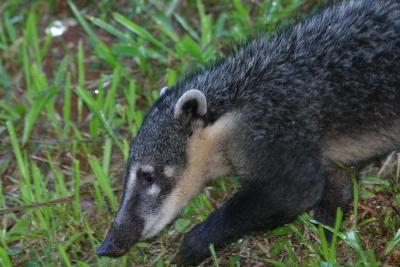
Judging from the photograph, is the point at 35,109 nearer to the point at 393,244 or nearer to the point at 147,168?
the point at 147,168

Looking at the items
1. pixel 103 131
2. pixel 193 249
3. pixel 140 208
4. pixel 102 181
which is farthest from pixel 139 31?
pixel 193 249

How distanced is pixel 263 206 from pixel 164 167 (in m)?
0.66

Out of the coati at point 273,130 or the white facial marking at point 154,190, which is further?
the white facial marking at point 154,190

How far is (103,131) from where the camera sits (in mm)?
6965

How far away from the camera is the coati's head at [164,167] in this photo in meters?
5.43

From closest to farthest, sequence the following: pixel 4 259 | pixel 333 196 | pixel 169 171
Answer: pixel 169 171 < pixel 4 259 < pixel 333 196

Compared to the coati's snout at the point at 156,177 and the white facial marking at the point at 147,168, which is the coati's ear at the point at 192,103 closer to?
the coati's snout at the point at 156,177

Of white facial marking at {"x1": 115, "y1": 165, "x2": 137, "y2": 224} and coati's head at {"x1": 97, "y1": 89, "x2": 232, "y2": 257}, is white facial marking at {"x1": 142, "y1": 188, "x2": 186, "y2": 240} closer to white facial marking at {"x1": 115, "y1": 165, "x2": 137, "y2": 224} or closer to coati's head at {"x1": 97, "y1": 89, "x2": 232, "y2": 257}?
coati's head at {"x1": 97, "y1": 89, "x2": 232, "y2": 257}

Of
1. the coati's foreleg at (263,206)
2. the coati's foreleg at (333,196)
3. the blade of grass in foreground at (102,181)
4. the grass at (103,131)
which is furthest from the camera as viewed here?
the blade of grass in foreground at (102,181)

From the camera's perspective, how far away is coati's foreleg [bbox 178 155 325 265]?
205 inches

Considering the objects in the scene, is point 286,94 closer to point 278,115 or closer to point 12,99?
point 278,115

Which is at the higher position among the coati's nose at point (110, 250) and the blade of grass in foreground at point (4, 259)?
the blade of grass in foreground at point (4, 259)

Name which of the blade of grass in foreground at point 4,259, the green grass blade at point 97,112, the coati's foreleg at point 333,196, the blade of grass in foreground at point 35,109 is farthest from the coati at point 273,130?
the blade of grass in foreground at point 35,109

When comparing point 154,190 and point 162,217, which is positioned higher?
point 154,190
